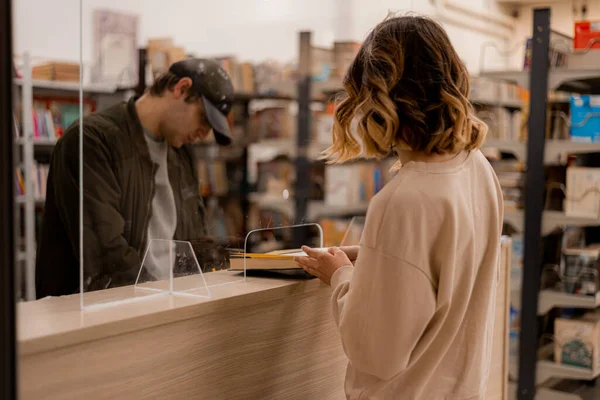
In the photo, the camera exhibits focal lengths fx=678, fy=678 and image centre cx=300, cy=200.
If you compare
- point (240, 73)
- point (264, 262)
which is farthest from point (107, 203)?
point (240, 73)

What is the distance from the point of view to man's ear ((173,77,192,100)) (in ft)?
6.81

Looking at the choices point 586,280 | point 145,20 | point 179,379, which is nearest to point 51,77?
point 145,20

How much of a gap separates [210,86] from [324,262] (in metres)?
0.85

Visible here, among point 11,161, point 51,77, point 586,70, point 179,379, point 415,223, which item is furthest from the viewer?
point 51,77

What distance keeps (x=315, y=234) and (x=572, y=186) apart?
89.2 inches

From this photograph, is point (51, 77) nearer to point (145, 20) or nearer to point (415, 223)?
point (145, 20)

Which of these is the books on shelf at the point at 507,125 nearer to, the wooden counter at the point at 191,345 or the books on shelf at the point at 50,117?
the books on shelf at the point at 50,117

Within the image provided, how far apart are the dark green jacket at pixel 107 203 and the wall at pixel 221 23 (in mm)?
250

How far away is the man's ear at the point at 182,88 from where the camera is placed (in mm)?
2074

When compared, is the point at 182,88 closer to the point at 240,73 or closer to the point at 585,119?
the point at 240,73

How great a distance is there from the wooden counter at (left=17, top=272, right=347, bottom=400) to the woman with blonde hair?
9.6 inches

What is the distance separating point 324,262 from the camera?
1.49m

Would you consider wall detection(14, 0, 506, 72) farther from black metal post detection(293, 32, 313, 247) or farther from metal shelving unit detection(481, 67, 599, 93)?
metal shelving unit detection(481, 67, 599, 93)

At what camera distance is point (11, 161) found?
814mm
